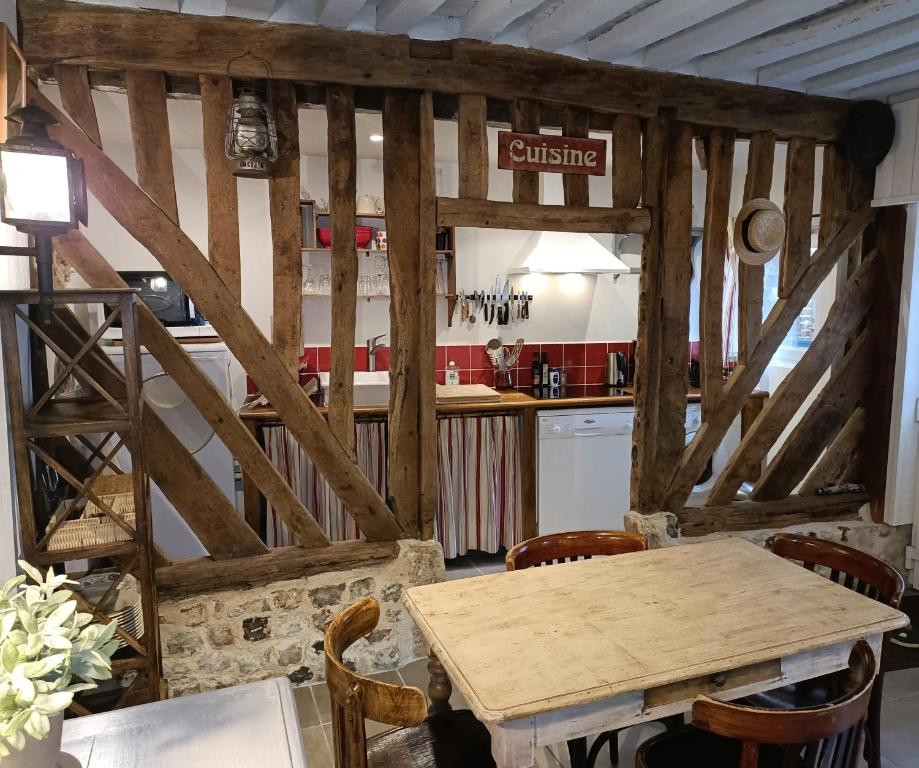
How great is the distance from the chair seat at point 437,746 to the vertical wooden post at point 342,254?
133cm

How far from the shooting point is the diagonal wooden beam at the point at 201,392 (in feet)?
8.32

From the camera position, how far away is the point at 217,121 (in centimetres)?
266

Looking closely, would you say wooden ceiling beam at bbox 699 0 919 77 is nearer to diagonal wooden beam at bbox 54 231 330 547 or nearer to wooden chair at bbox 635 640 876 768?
wooden chair at bbox 635 640 876 768

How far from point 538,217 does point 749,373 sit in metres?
1.46

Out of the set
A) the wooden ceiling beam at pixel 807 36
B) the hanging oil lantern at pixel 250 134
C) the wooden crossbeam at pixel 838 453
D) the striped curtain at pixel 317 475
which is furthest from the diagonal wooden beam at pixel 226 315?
the wooden crossbeam at pixel 838 453

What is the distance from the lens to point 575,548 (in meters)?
2.56

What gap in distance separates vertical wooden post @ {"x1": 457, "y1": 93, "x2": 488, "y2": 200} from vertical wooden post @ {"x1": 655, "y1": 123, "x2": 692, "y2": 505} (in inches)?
37.6

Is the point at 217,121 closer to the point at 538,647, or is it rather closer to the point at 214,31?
the point at 214,31

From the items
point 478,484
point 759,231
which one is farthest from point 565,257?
point 478,484

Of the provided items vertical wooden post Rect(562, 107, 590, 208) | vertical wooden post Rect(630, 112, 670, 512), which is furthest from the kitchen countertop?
vertical wooden post Rect(562, 107, 590, 208)

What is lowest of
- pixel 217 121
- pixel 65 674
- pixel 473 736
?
pixel 473 736

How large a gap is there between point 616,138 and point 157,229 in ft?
6.87

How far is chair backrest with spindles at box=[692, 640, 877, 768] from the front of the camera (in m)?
1.45

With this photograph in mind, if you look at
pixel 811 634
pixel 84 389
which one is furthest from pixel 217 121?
pixel 811 634
